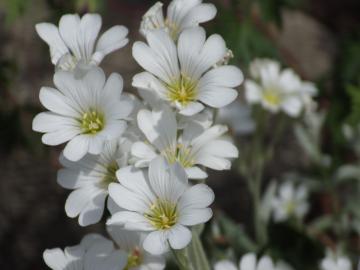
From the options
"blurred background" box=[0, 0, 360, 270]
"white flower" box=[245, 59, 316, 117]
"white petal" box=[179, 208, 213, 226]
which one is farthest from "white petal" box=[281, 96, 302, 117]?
"white petal" box=[179, 208, 213, 226]

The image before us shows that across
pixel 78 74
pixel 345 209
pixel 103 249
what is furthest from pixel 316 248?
pixel 78 74

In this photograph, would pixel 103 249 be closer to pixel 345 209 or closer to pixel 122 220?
pixel 122 220

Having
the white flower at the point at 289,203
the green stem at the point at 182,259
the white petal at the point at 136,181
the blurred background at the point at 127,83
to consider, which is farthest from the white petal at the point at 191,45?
the white flower at the point at 289,203

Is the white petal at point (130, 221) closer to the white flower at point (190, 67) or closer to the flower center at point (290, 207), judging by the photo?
the white flower at point (190, 67)

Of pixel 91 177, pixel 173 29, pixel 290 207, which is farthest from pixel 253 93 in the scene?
pixel 91 177

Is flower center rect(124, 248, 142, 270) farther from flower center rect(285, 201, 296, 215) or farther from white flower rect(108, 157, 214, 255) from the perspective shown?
flower center rect(285, 201, 296, 215)

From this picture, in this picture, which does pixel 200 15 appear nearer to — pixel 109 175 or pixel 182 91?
pixel 182 91
